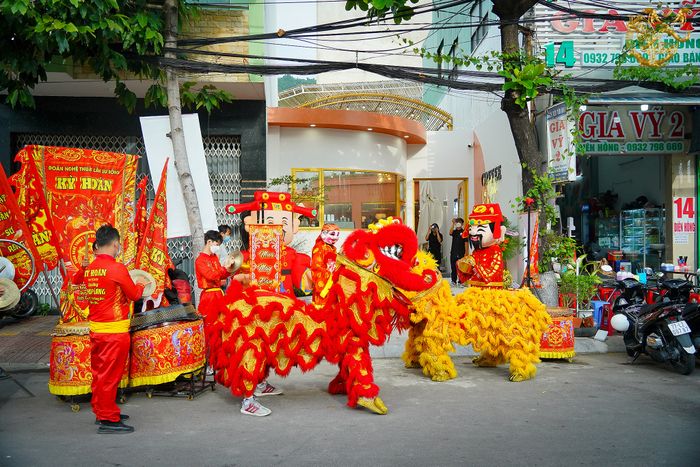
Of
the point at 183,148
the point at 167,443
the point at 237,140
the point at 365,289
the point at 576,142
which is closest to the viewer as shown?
the point at 167,443

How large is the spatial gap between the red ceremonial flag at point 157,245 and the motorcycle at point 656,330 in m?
5.36

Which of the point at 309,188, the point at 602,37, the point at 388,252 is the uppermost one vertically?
the point at 602,37

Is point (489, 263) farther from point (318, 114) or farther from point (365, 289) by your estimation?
point (318, 114)

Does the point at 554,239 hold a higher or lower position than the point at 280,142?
lower

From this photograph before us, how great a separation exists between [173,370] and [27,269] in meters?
2.14

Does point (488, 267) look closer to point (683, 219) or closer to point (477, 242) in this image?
point (477, 242)

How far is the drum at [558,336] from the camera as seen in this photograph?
744cm

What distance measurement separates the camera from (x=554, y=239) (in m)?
9.22

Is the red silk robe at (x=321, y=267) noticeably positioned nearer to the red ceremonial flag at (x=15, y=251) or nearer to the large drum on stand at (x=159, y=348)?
the large drum on stand at (x=159, y=348)

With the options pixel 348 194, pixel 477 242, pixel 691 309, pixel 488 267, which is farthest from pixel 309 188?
pixel 691 309

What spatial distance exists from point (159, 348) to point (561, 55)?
7.40m

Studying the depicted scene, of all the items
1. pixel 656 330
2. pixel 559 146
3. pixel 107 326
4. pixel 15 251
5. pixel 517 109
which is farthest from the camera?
pixel 559 146

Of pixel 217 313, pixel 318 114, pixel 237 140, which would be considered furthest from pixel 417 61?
pixel 217 313

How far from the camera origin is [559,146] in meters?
9.66
